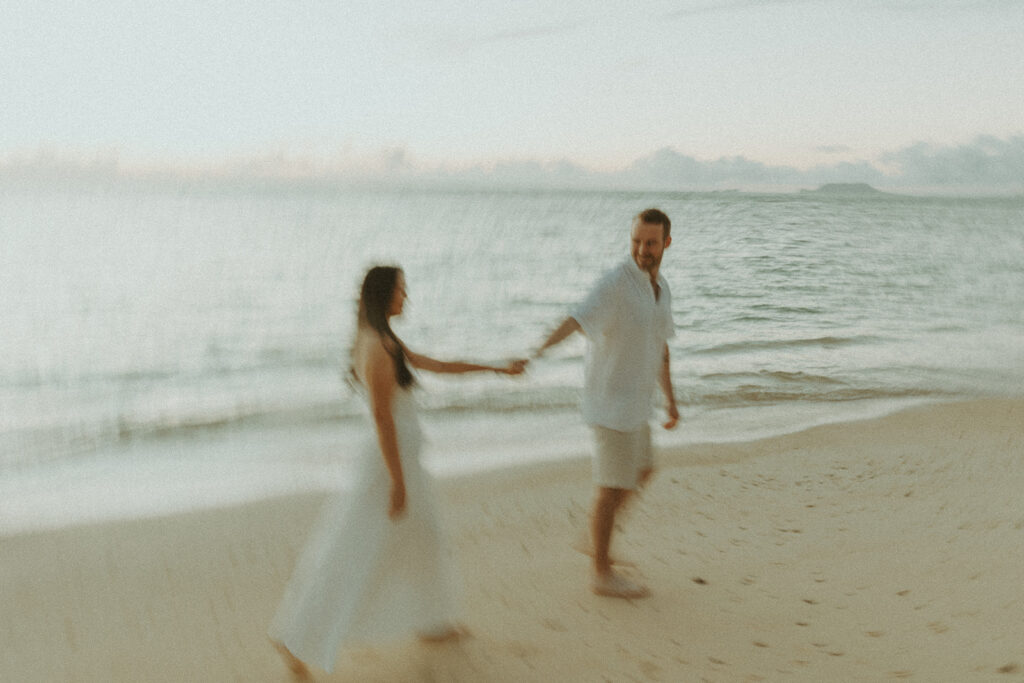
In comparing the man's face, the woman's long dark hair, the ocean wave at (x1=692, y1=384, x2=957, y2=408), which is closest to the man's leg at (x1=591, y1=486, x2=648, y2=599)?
the man's face

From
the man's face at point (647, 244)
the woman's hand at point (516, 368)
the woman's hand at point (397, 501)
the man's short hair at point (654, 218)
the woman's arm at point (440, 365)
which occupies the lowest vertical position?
the woman's hand at point (397, 501)

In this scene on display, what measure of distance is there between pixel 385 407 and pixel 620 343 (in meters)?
1.49

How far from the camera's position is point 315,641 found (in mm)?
3361

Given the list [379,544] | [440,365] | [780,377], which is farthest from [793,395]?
[379,544]

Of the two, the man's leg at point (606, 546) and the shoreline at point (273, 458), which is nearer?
the man's leg at point (606, 546)

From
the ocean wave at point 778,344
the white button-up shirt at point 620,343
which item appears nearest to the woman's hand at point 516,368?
the white button-up shirt at point 620,343

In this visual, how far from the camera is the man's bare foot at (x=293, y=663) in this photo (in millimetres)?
3479

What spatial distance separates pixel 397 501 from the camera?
3.33 m

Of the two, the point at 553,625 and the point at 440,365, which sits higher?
the point at 440,365

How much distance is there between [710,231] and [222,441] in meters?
60.6

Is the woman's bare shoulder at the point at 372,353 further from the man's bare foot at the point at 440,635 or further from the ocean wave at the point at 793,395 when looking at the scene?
the ocean wave at the point at 793,395

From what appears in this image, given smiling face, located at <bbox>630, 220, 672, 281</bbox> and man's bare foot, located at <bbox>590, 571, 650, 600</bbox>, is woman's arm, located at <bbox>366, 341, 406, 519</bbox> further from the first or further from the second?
man's bare foot, located at <bbox>590, 571, 650, 600</bbox>

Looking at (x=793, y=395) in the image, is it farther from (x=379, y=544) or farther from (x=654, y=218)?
(x=379, y=544)

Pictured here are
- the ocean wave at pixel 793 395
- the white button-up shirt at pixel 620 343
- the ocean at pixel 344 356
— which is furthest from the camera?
the ocean wave at pixel 793 395
